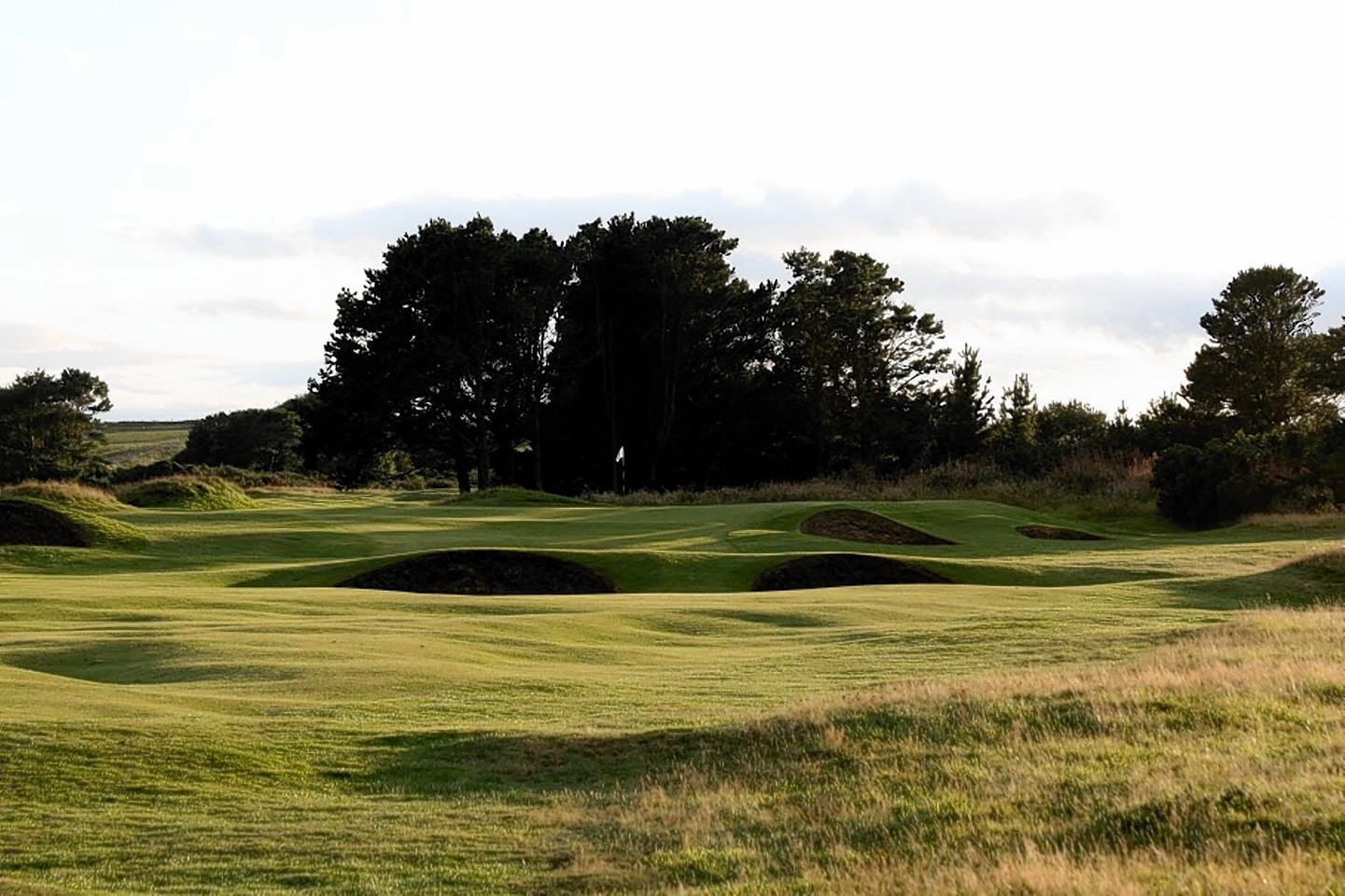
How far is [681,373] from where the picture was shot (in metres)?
75.6

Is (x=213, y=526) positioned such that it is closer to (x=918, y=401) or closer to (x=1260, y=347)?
(x=918, y=401)

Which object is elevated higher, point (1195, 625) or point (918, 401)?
point (918, 401)

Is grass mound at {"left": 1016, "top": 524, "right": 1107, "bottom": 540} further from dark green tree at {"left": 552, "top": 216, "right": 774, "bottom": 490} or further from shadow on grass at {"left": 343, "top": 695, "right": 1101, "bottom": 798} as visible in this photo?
dark green tree at {"left": 552, "top": 216, "right": 774, "bottom": 490}

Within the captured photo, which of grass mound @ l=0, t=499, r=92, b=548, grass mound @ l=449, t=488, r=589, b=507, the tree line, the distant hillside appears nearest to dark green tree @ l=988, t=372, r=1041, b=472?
the tree line

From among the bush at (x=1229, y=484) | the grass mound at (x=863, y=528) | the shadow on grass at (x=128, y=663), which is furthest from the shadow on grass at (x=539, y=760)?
the bush at (x=1229, y=484)

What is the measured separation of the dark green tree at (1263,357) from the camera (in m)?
65.8

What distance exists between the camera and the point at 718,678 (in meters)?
18.1

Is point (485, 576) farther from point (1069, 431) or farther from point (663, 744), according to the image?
point (1069, 431)

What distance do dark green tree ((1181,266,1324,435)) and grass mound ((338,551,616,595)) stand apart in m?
44.7

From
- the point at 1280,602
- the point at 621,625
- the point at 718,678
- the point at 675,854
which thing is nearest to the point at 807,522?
the point at 1280,602

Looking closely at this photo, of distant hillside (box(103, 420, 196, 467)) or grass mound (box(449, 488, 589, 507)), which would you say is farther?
distant hillside (box(103, 420, 196, 467))

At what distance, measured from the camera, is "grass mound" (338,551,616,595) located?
102 feet

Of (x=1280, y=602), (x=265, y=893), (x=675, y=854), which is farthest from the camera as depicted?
(x=1280, y=602)

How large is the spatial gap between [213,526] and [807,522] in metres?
18.5
